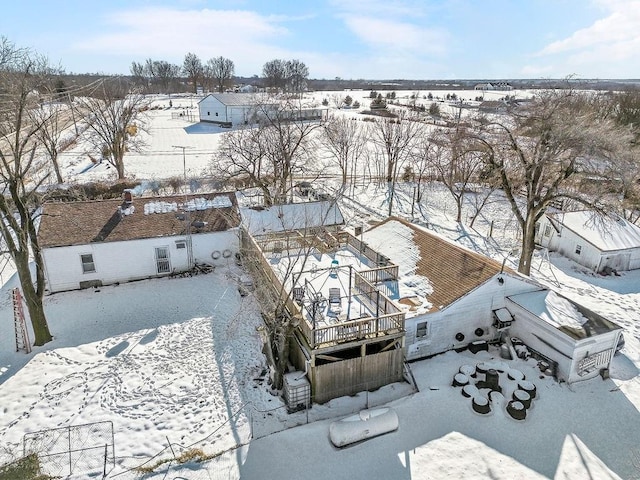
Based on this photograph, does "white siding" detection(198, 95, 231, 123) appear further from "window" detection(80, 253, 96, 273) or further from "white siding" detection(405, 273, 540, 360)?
"white siding" detection(405, 273, 540, 360)

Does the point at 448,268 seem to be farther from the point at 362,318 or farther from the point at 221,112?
the point at 221,112

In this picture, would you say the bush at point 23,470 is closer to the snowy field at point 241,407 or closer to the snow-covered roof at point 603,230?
the snowy field at point 241,407

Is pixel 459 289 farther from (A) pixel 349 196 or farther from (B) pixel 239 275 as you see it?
(A) pixel 349 196

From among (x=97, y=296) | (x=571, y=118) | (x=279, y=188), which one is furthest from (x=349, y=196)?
(x=97, y=296)

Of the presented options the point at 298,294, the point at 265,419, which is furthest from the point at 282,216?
the point at 265,419

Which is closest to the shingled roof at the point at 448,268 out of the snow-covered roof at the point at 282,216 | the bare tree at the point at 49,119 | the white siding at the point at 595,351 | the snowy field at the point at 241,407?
the snowy field at the point at 241,407
